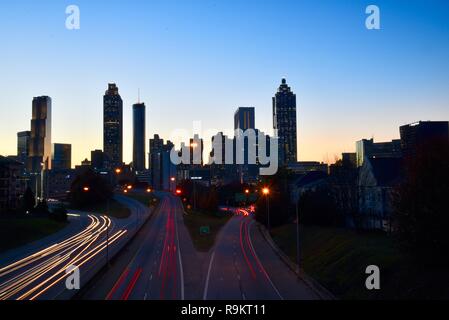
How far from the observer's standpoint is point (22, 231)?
64.8m

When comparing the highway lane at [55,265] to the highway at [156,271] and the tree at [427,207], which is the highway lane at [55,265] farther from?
the tree at [427,207]

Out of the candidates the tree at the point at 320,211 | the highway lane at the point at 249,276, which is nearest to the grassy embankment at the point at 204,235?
the highway lane at the point at 249,276

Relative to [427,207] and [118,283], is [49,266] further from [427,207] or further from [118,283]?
[427,207]

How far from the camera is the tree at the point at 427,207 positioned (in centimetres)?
2481

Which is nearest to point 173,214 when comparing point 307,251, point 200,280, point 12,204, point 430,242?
point 12,204

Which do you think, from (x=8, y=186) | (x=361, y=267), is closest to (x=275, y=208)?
(x=361, y=267)

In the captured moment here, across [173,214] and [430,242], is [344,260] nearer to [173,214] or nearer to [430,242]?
[430,242]

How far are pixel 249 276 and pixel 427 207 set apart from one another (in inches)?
626

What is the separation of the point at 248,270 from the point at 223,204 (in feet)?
372

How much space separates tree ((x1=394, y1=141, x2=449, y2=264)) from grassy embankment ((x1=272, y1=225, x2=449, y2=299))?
4.66ft

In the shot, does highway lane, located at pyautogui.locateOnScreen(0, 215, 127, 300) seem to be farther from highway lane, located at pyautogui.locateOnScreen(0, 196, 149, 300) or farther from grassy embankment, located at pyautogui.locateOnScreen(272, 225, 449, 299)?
grassy embankment, located at pyautogui.locateOnScreen(272, 225, 449, 299)

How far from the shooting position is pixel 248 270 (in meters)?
38.6

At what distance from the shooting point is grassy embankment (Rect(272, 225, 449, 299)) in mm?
24344

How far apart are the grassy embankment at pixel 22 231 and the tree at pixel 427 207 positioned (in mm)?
48803
